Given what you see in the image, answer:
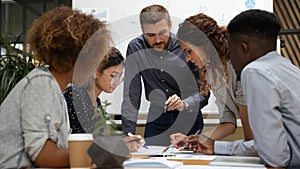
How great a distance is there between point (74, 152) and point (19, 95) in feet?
0.74

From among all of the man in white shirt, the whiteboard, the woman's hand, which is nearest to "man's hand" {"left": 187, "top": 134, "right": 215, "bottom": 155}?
the woman's hand

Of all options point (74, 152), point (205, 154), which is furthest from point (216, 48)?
point (74, 152)

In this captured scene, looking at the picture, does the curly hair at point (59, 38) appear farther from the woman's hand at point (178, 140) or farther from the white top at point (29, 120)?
the woman's hand at point (178, 140)

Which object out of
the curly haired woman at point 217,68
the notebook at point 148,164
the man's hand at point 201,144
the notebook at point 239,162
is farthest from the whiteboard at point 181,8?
the notebook at point 148,164

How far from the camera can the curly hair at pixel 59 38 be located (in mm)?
1312

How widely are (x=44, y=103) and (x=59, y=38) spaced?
23 cm

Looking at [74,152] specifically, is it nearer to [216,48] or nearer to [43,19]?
[43,19]

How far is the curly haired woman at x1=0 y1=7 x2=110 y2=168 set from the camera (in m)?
1.18

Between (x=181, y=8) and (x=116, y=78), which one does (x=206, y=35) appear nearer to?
(x=116, y=78)

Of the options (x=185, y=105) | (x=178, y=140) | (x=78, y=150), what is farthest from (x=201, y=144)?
(x=78, y=150)

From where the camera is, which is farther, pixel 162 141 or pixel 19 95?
pixel 162 141

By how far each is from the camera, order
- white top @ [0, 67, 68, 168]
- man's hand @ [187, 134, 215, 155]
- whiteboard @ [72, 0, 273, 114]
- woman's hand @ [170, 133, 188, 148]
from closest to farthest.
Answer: white top @ [0, 67, 68, 168] < man's hand @ [187, 134, 215, 155] < woman's hand @ [170, 133, 188, 148] < whiteboard @ [72, 0, 273, 114]

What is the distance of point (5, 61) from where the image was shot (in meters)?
3.14

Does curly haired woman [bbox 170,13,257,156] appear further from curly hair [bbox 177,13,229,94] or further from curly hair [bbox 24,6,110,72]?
curly hair [bbox 24,6,110,72]
